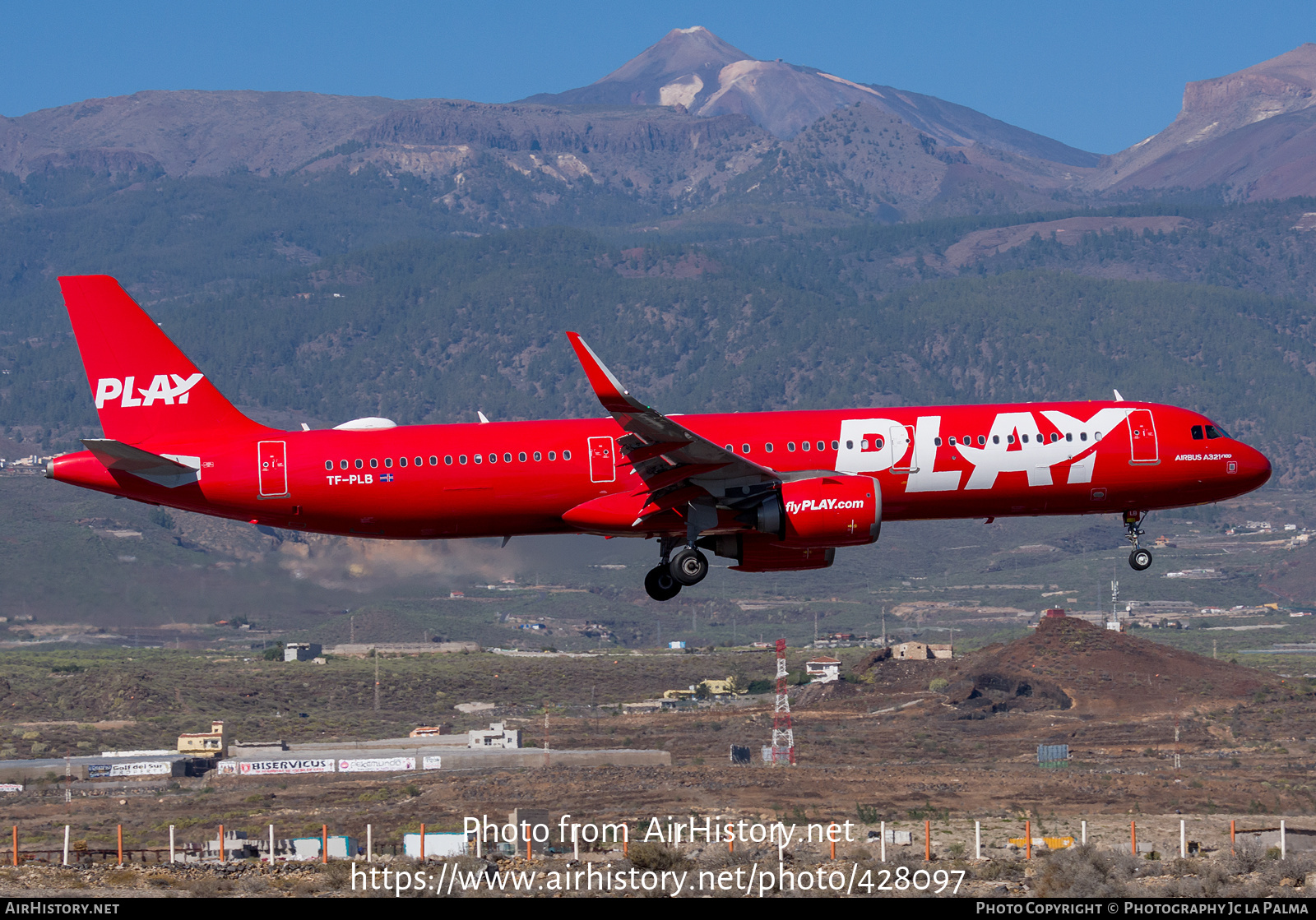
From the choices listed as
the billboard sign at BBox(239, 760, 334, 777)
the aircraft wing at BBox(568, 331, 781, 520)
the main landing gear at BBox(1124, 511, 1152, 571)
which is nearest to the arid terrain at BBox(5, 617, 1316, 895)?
the billboard sign at BBox(239, 760, 334, 777)

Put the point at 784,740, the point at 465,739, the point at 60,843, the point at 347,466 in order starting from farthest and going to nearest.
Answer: the point at 465,739, the point at 784,740, the point at 60,843, the point at 347,466

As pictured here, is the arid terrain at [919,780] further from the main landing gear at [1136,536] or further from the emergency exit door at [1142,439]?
the emergency exit door at [1142,439]

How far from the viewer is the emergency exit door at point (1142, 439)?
2217 inches

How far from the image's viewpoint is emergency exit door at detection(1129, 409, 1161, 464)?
5631 centimetres

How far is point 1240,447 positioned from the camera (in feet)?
192

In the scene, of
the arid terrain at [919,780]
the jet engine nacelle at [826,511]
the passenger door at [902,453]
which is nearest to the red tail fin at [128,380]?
the arid terrain at [919,780]

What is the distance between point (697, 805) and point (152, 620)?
108673mm

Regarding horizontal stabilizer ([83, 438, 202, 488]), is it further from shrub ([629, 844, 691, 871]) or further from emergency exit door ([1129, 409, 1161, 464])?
emergency exit door ([1129, 409, 1161, 464])

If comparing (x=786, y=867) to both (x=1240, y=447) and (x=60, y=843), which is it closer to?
(x=1240, y=447)

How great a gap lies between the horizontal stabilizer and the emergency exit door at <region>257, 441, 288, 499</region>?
207 centimetres

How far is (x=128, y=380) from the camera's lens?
2202 inches

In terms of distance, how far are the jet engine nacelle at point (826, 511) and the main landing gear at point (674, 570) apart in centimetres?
291

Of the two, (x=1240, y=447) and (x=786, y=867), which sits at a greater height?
(x=1240, y=447)

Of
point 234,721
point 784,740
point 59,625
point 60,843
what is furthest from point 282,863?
point 59,625
